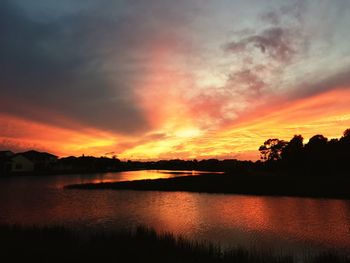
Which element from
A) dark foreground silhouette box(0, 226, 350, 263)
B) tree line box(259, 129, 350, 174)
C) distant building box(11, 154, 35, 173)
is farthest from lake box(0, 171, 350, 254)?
distant building box(11, 154, 35, 173)

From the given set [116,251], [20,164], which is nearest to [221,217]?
[116,251]

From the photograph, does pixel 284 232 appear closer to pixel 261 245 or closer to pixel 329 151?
pixel 261 245

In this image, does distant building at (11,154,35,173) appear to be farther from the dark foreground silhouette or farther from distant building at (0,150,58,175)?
the dark foreground silhouette

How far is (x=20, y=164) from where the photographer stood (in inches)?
4264

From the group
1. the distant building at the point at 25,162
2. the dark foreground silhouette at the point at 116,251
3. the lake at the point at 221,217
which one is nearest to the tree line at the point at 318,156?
the lake at the point at 221,217

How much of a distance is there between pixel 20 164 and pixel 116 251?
104 meters

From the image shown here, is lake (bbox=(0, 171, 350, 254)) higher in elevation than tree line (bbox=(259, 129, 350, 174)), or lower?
lower

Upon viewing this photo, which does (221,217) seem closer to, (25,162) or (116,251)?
(116,251)

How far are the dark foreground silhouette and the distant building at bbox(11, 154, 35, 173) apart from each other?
94.4 meters

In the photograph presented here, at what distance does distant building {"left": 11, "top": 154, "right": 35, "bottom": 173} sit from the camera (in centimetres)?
10482

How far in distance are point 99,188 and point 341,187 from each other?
41.9 m

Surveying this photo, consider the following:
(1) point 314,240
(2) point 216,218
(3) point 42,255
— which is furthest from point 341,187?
(3) point 42,255

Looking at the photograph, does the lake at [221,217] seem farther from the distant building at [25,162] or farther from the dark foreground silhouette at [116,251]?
the distant building at [25,162]

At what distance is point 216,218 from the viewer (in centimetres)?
3216
